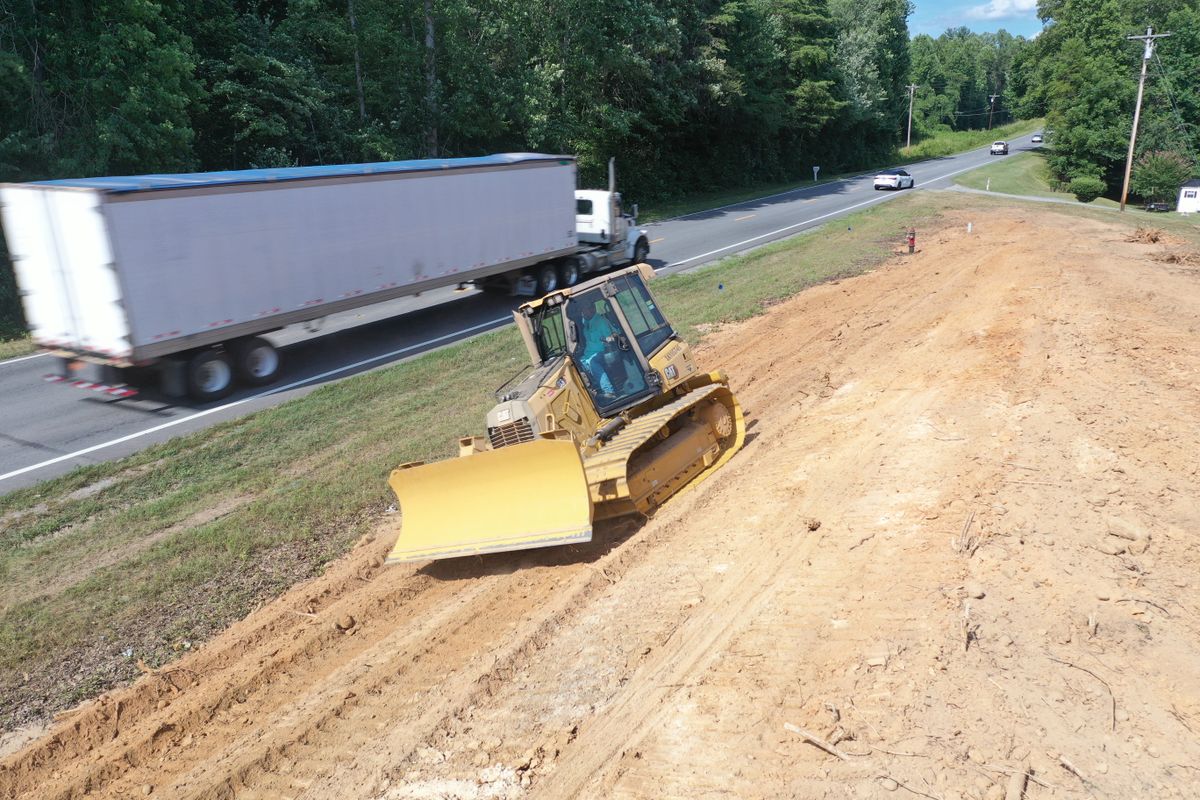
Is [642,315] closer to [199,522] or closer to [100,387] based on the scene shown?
[199,522]

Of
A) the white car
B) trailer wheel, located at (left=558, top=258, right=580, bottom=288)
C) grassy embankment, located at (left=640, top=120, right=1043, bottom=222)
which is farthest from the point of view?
the white car

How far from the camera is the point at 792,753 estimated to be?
567 cm

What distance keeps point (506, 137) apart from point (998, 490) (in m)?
32.6

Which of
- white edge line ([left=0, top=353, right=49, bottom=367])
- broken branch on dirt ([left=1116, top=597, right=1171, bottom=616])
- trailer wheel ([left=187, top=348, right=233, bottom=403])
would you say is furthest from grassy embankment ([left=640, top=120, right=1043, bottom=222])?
broken branch on dirt ([left=1116, top=597, right=1171, bottom=616])

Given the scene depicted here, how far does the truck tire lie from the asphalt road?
449 millimetres

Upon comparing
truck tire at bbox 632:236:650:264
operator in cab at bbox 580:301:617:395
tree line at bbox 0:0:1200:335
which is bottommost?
truck tire at bbox 632:236:650:264

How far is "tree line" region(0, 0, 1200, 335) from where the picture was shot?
22.9 metres

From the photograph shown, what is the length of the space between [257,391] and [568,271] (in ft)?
35.5

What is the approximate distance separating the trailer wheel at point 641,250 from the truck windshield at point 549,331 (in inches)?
683

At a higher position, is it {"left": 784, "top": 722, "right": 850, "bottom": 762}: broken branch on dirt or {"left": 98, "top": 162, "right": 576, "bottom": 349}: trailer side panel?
{"left": 98, "top": 162, "right": 576, "bottom": 349}: trailer side panel

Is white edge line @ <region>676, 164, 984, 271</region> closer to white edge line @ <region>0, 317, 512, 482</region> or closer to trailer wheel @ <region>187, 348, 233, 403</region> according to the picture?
white edge line @ <region>0, 317, 512, 482</region>

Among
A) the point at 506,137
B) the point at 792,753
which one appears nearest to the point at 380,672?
the point at 792,753

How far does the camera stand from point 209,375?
15.9 m

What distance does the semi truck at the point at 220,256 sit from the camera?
14.4 metres
